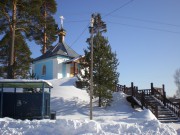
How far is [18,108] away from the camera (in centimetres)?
2000

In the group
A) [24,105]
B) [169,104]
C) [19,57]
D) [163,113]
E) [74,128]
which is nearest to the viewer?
[74,128]

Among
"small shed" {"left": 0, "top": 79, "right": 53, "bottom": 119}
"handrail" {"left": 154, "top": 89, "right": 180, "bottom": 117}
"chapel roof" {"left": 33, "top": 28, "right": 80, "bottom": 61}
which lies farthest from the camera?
"chapel roof" {"left": 33, "top": 28, "right": 80, "bottom": 61}

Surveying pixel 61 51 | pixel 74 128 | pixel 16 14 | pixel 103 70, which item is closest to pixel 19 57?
pixel 61 51

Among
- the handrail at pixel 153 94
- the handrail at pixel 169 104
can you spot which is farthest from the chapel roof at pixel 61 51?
the handrail at pixel 169 104

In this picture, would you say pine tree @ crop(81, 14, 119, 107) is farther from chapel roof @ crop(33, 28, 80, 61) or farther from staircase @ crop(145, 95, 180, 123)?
chapel roof @ crop(33, 28, 80, 61)

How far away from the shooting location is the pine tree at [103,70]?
86.1 ft

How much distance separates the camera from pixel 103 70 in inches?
1045

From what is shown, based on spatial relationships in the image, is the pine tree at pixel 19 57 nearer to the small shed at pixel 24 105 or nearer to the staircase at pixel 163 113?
the small shed at pixel 24 105

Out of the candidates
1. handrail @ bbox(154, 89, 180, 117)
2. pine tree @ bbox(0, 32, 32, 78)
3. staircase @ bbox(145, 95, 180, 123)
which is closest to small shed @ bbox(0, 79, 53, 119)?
staircase @ bbox(145, 95, 180, 123)

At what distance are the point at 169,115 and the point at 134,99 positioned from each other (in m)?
4.54

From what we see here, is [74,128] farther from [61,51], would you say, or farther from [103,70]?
[61,51]

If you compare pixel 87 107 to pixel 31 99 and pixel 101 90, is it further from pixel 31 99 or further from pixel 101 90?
pixel 31 99

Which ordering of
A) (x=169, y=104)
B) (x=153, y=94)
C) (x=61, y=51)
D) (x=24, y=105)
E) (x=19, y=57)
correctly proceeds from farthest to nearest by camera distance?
(x=61, y=51), (x=19, y=57), (x=153, y=94), (x=169, y=104), (x=24, y=105)

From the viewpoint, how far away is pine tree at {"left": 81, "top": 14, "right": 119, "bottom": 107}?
26234 millimetres
